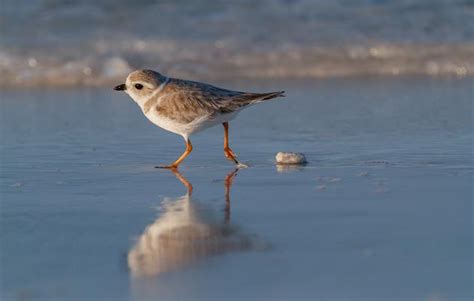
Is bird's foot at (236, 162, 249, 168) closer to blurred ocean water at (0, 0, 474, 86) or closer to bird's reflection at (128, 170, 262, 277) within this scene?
bird's reflection at (128, 170, 262, 277)

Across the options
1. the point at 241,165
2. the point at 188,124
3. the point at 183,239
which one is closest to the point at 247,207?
the point at 183,239

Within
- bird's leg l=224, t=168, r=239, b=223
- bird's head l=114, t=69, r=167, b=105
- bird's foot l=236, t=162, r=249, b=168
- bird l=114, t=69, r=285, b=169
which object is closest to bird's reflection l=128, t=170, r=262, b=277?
bird's leg l=224, t=168, r=239, b=223

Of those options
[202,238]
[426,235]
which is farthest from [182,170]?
[426,235]

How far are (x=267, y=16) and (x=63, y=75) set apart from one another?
126 inches

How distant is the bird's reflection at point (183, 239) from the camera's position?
3718 mm

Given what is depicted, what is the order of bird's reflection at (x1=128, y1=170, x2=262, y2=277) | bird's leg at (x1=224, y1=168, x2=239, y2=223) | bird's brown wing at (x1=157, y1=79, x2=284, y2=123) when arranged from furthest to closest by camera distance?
bird's brown wing at (x1=157, y1=79, x2=284, y2=123)
bird's leg at (x1=224, y1=168, x2=239, y2=223)
bird's reflection at (x1=128, y1=170, x2=262, y2=277)

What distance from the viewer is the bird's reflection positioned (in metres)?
3.72

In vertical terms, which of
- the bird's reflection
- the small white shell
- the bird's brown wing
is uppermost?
the bird's brown wing

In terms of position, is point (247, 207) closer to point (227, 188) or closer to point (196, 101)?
point (227, 188)

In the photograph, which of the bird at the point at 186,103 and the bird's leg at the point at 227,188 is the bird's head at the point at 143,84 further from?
the bird's leg at the point at 227,188

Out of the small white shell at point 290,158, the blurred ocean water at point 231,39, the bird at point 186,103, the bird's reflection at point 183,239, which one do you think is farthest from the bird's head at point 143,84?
the blurred ocean water at point 231,39

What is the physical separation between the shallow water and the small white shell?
7 centimetres

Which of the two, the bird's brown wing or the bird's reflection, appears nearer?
the bird's reflection

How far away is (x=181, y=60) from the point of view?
10711mm
